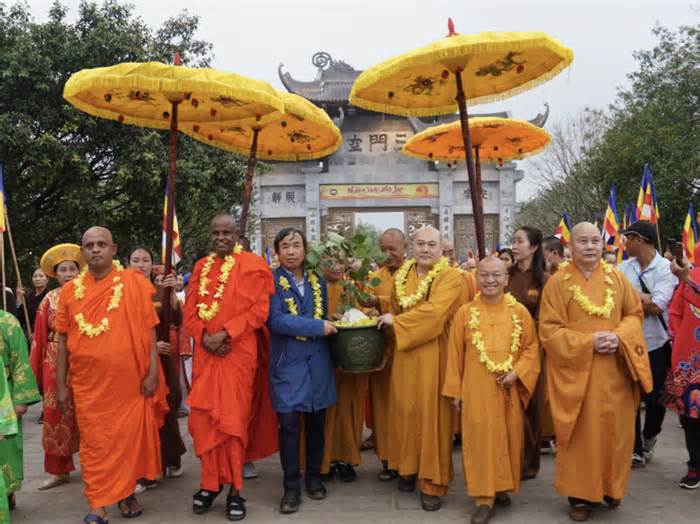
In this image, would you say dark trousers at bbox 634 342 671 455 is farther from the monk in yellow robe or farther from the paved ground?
the monk in yellow robe

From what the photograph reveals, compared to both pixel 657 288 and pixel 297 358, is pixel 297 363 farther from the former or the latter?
pixel 657 288

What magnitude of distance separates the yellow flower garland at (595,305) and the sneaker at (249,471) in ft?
9.36

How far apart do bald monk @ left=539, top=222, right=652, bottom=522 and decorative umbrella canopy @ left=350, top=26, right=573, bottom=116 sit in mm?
1327

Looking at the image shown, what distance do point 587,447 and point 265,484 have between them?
2.41 m

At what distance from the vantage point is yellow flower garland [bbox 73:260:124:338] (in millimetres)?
4105

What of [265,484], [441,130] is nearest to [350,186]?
[441,130]

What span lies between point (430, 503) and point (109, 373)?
7.46ft

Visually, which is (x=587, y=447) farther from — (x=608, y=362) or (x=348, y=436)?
(x=348, y=436)

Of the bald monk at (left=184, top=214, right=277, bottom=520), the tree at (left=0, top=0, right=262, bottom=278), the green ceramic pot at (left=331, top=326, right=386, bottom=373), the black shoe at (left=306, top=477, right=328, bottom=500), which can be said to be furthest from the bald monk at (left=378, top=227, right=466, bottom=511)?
the tree at (left=0, top=0, right=262, bottom=278)

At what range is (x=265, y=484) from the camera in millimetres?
4953

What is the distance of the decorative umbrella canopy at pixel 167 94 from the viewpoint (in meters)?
4.27

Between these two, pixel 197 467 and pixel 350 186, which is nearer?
pixel 197 467

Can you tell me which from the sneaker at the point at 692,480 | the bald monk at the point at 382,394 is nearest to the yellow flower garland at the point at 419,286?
the bald monk at the point at 382,394

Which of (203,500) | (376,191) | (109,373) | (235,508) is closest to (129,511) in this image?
(203,500)
